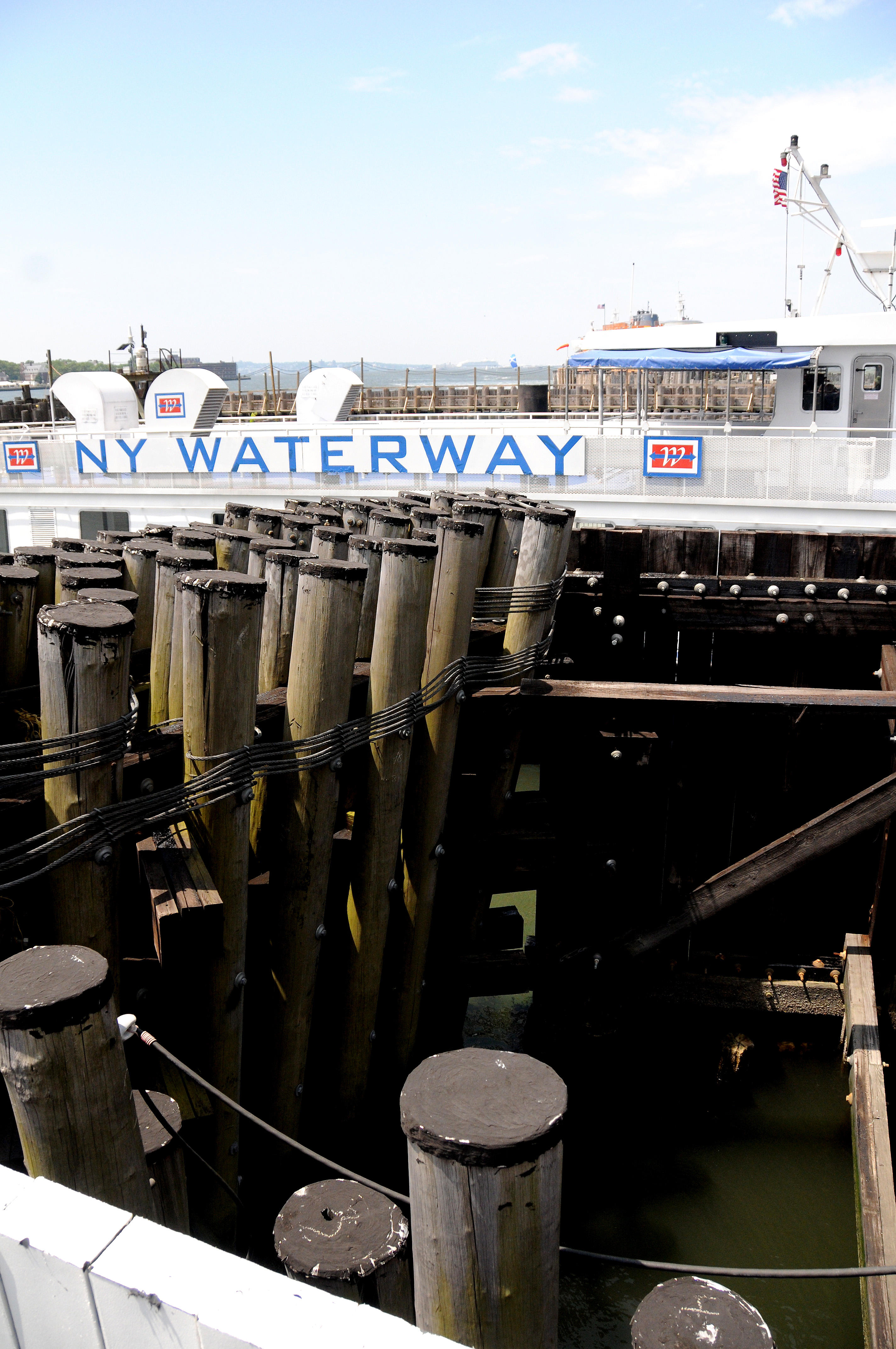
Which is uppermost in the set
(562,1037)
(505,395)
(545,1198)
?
(505,395)

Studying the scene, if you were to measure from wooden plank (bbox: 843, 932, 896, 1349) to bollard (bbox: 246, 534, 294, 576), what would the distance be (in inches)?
185

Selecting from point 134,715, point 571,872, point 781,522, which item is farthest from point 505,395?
point 134,715

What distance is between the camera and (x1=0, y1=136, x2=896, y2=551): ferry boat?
17.4 meters

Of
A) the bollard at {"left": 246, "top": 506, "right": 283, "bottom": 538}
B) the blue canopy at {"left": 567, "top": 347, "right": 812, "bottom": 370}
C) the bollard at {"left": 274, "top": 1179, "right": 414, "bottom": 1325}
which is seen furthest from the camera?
the blue canopy at {"left": 567, "top": 347, "right": 812, "bottom": 370}

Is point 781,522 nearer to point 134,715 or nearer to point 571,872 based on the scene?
point 571,872

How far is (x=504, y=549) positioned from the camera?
7.17 meters

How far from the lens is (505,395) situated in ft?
146

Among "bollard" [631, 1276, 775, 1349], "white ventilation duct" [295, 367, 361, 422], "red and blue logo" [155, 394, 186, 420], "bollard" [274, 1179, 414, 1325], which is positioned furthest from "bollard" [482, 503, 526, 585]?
"red and blue logo" [155, 394, 186, 420]

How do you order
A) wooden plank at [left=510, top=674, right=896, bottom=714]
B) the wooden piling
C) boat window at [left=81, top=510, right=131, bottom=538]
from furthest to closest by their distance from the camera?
1. boat window at [left=81, top=510, right=131, bottom=538]
2. wooden plank at [left=510, top=674, right=896, bottom=714]
3. the wooden piling

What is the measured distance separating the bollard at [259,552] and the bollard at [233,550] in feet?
0.19

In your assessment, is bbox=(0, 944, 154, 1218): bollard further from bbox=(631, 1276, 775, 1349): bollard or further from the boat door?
the boat door

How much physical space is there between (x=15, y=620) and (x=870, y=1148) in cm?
539

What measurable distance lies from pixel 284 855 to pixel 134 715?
1314mm

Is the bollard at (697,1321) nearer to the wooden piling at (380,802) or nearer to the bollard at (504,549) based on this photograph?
the wooden piling at (380,802)
